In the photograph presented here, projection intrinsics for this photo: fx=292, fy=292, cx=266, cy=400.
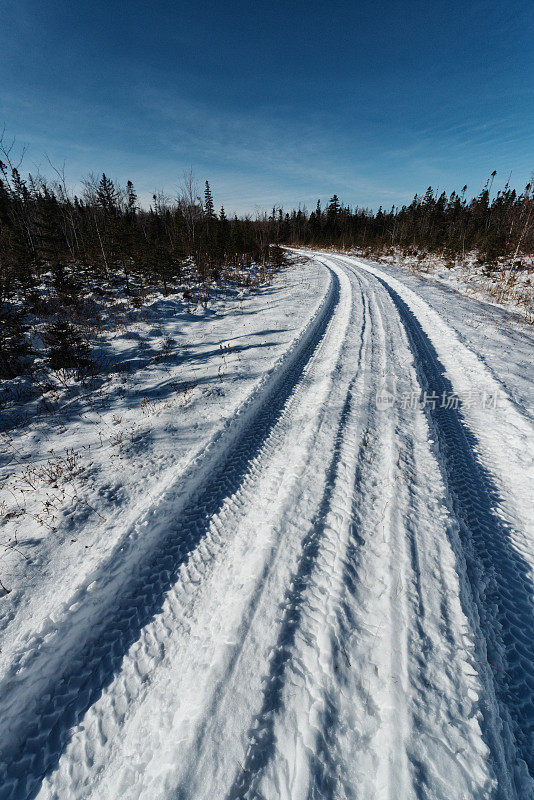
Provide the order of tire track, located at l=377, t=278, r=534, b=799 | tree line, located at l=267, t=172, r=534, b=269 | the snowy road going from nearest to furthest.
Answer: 1. the snowy road
2. tire track, located at l=377, t=278, r=534, b=799
3. tree line, located at l=267, t=172, r=534, b=269

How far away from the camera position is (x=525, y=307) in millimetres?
13078

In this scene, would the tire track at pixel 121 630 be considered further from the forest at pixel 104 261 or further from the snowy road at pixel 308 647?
the forest at pixel 104 261

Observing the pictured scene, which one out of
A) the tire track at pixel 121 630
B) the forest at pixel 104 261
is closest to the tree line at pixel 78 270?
the forest at pixel 104 261

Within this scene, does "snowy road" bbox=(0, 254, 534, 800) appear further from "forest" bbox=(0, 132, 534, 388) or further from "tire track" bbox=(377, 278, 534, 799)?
"forest" bbox=(0, 132, 534, 388)

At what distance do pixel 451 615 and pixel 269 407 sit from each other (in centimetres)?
403

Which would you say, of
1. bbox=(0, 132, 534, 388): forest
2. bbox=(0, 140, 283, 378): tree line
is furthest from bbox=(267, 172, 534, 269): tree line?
bbox=(0, 140, 283, 378): tree line

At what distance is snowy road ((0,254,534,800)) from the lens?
1.84 metres

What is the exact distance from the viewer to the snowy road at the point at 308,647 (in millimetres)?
1841

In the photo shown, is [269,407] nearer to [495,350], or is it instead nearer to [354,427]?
[354,427]

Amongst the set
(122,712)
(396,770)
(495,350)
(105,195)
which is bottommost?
(122,712)

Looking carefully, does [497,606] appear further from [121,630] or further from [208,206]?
[208,206]

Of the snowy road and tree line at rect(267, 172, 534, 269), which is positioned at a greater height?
tree line at rect(267, 172, 534, 269)

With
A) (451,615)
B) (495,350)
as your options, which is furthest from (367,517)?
(495,350)

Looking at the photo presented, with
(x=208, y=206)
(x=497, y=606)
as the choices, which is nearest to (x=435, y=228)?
(x=208, y=206)
